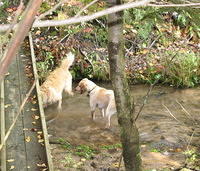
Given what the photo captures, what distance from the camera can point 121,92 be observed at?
5.06 meters

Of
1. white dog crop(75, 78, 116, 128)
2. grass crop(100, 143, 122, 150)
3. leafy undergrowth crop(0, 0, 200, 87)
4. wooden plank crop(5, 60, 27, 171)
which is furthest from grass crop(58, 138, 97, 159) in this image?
leafy undergrowth crop(0, 0, 200, 87)

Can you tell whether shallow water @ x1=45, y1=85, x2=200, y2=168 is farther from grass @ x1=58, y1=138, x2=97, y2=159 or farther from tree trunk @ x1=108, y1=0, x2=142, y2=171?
tree trunk @ x1=108, y1=0, x2=142, y2=171

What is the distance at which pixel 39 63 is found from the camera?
11.4 meters

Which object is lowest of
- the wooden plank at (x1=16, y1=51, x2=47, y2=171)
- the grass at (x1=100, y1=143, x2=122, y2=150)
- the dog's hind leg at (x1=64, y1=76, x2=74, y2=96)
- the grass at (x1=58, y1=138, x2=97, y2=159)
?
the grass at (x1=100, y1=143, x2=122, y2=150)

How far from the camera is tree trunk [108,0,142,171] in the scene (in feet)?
16.0

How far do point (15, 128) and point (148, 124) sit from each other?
3.47 metres

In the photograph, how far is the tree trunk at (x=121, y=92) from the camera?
4883 millimetres

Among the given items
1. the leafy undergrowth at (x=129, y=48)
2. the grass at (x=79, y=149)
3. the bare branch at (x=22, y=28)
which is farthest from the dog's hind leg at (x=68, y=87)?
the bare branch at (x=22, y=28)

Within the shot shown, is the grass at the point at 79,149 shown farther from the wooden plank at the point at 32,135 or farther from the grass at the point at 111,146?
the wooden plank at the point at 32,135

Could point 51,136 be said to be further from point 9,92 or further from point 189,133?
point 189,133

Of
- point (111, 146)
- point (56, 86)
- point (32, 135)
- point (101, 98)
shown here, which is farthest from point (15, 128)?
point (101, 98)

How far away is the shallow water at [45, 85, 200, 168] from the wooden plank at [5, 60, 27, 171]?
1.21 metres

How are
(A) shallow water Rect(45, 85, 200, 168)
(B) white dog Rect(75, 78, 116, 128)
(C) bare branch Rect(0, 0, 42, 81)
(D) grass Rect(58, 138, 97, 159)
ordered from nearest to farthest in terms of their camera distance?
(C) bare branch Rect(0, 0, 42, 81), (D) grass Rect(58, 138, 97, 159), (A) shallow water Rect(45, 85, 200, 168), (B) white dog Rect(75, 78, 116, 128)

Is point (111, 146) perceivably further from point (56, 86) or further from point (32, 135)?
point (56, 86)
